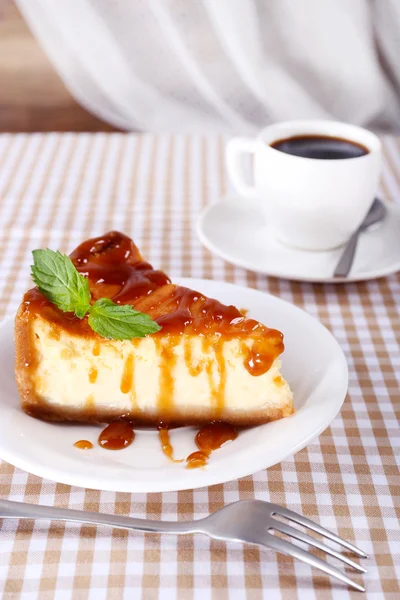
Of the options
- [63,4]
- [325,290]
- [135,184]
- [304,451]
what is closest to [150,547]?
[304,451]

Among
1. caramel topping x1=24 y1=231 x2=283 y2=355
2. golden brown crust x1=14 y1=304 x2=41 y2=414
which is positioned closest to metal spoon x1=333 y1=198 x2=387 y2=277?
caramel topping x1=24 y1=231 x2=283 y2=355

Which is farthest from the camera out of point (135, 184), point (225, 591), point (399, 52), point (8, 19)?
point (8, 19)

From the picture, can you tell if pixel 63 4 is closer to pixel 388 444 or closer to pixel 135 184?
pixel 135 184

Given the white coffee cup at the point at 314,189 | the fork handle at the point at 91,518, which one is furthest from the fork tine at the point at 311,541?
the white coffee cup at the point at 314,189

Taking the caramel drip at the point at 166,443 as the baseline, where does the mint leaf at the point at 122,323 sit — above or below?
above

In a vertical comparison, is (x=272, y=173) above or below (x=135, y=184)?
above

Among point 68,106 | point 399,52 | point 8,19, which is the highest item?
point 399,52

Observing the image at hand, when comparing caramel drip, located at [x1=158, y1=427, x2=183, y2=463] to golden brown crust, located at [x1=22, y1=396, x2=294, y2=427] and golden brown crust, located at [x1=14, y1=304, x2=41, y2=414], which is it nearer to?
golden brown crust, located at [x1=22, y1=396, x2=294, y2=427]

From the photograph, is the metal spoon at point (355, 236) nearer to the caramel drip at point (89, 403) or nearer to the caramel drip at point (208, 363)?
the caramel drip at point (208, 363)
